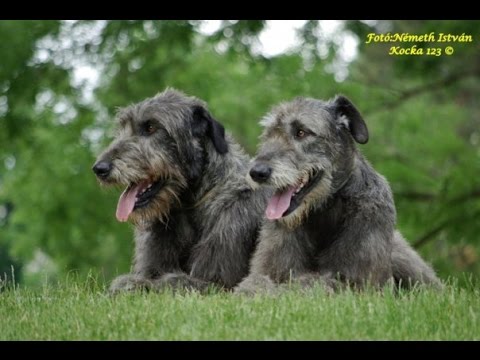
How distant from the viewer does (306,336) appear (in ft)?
21.3

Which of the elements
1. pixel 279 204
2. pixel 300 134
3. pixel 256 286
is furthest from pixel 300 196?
pixel 256 286

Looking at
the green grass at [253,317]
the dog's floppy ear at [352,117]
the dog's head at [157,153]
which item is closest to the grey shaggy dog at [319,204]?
the dog's floppy ear at [352,117]

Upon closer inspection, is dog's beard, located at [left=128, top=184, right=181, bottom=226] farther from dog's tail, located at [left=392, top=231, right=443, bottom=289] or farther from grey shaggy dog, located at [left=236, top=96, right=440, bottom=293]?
dog's tail, located at [left=392, top=231, right=443, bottom=289]

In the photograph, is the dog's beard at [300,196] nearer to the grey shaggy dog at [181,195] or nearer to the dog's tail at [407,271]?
the grey shaggy dog at [181,195]

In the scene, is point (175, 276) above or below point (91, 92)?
below

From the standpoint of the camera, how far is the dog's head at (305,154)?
27.8 ft

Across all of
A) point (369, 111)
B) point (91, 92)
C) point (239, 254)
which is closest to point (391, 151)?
point (369, 111)

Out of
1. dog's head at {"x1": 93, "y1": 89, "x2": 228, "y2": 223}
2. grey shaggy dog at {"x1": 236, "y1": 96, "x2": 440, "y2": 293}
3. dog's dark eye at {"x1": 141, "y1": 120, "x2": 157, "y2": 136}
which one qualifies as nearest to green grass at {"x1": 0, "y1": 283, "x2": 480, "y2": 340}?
grey shaggy dog at {"x1": 236, "y1": 96, "x2": 440, "y2": 293}

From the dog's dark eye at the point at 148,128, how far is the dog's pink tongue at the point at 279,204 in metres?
1.48

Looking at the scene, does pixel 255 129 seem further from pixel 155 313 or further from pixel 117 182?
pixel 155 313

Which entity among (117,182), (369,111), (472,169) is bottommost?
(117,182)

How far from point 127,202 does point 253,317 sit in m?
2.62

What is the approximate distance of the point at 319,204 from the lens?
28.6ft
